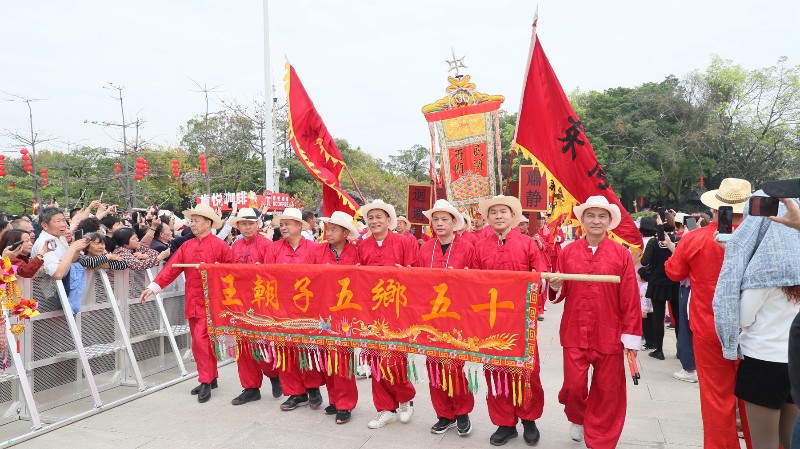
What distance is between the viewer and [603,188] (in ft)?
15.5

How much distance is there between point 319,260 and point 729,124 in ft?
104

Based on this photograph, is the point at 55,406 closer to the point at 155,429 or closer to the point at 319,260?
the point at 155,429

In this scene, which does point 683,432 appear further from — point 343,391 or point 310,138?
point 310,138

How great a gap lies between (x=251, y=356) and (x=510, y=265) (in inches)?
100

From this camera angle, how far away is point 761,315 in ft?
9.26

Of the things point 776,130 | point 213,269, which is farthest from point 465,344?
point 776,130

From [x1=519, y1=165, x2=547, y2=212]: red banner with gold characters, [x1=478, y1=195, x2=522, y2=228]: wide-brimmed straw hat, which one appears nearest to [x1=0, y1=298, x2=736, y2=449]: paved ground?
[x1=478, y1=195, x2=522, y2=228]: wide-brimmed straw hat

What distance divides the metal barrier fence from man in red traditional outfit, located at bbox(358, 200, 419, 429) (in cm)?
248

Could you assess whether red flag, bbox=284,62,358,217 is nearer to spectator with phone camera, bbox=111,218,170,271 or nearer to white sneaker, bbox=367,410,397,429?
spectator with phone camera, bbox=111,218,170,271

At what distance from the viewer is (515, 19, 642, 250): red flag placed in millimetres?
4863

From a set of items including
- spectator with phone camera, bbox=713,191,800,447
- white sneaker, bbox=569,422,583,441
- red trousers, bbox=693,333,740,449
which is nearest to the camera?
spectator with phone camera, bbox=713,191,800,447

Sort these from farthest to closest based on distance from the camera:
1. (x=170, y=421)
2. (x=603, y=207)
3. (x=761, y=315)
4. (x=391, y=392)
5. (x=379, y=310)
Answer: (x=170, y=421), (x=391, y=392), (x=379, y=310), (x=603, y=207), (x=761, y=315)

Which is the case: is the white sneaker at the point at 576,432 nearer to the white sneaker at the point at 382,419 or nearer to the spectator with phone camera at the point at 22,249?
the white sneaker at the point at 382,419

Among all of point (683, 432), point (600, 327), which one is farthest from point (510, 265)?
point (683, 432)
